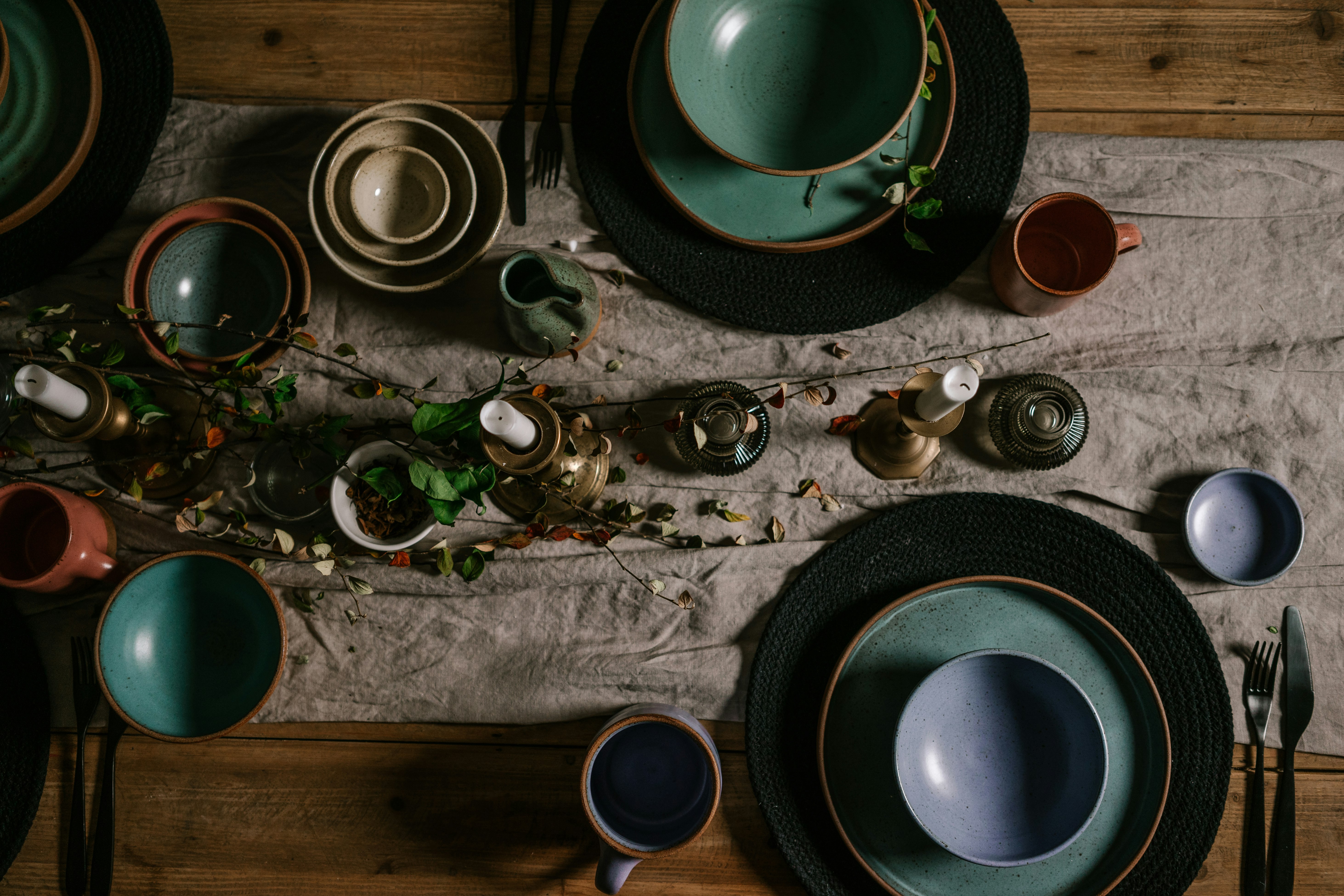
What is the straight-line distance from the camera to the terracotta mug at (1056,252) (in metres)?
0.82

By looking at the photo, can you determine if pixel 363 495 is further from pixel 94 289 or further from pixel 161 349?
pixel 94 289

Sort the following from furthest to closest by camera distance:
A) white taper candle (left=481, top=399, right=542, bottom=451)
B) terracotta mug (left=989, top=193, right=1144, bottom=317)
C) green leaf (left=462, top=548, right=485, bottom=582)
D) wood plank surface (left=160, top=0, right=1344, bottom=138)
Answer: wood plank surface (left=160, top=0, right=1344, bottom=138) < terracotta mug (left=989, top=193, right=1144, bottom=317) < green leaf (left=462, top=548, right=485, bottom=582) < white taper candle (left=481, top=399, right=542, bottom=451)

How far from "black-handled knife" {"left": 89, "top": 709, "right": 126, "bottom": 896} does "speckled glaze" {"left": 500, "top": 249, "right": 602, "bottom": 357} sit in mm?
634


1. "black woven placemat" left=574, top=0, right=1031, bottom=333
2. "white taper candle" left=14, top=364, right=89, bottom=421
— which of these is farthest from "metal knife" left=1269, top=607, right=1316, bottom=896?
"white taper candle" left=14, top=364, right=89, bottom=421

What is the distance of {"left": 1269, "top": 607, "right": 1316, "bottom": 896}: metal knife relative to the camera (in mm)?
819

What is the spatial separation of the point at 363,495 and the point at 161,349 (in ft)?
0.95

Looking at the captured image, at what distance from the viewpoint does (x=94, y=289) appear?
891 mm

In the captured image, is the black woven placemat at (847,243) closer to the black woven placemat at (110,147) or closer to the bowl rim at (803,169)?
the bowl rim at (803,169)

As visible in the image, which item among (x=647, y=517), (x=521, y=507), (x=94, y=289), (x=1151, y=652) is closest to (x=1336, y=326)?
(x=1151, y=652)

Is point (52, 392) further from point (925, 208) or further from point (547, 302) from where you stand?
point (925, 208)

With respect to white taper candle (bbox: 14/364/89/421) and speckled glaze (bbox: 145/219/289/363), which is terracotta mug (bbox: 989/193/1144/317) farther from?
white taper candle (bbox: 14/364/89/421)

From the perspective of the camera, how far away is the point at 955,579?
0.80 m

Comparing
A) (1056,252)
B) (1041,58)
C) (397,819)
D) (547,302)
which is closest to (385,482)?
(547,302)


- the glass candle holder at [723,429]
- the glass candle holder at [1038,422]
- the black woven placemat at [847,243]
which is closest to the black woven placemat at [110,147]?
the black woven placemat at [847,243]
